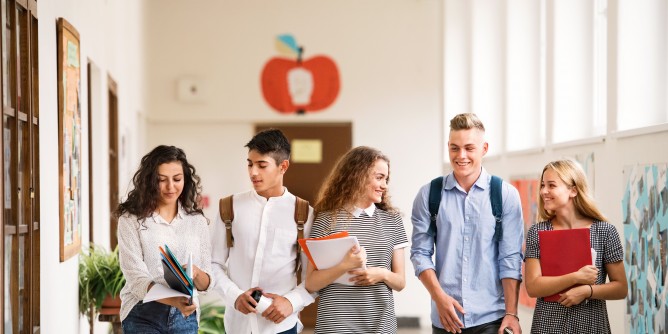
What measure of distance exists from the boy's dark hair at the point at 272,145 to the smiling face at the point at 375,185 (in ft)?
1.07

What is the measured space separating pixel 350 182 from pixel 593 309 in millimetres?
933

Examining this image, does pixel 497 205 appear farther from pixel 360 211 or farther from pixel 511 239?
pixel 360 211

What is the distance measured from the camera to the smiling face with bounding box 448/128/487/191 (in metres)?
3.31

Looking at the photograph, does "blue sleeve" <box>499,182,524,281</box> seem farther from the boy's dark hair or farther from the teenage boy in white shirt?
the boy's dark hair

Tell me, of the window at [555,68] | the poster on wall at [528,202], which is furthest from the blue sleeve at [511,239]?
the poster on wall at [528,202]

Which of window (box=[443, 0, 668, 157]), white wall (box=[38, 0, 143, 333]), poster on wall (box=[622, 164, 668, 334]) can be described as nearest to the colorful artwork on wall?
window (box=[443, 0, 668, 157])

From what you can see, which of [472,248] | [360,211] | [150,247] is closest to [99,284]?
[150,247]

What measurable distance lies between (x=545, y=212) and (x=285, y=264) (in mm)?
936

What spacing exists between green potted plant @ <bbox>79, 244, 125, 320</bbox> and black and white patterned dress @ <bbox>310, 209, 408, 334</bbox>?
2067 mm

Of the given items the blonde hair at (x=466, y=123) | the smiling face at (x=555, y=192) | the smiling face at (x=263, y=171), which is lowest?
the smiling face at (x=555, y=192)

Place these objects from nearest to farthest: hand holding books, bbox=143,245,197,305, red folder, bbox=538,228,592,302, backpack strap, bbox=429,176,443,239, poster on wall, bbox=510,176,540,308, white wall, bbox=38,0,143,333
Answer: hand holding books, bbox=143,245,197,305 → red folder, bbox=538,228,592,302 → backpack strap, bbox=429,176,443,239 → white wall, bbox=38,0,143,333 → poster on wall, bbox=510,176,540,308

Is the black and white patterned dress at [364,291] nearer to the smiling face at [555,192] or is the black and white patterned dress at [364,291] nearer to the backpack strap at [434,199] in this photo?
the backpack strap at [434,199]

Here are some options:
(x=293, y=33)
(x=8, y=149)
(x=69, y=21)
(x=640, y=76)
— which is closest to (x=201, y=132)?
(x=293, y=33)

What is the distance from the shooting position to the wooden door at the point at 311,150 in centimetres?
994
